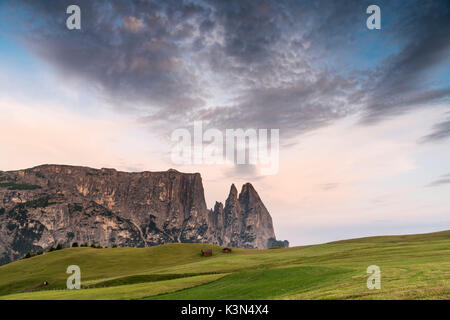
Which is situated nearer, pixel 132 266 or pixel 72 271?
pixel 72 271

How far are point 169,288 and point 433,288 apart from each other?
103 feet

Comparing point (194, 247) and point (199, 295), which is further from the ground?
point (199, 295)

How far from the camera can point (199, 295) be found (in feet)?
118

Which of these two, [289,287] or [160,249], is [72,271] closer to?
[160,249]

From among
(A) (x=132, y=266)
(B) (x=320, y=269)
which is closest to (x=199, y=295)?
(B) (x=320, y=269)

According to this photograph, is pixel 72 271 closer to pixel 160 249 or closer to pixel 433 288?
pixel 160 249
